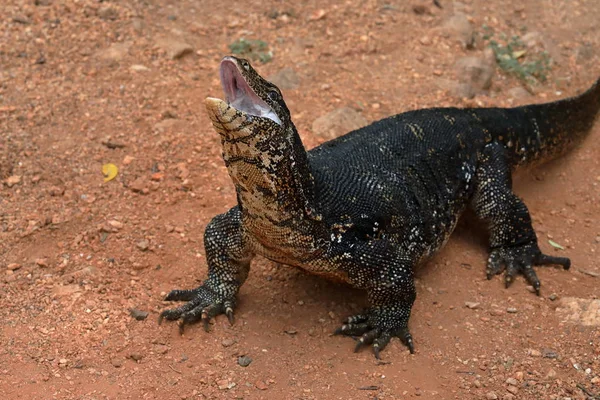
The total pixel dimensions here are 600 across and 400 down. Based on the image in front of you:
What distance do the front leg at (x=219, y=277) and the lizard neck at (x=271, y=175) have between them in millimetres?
711

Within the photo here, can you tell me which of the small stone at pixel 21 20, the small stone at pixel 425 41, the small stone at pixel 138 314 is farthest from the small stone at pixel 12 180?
the small stone at pixel 425 41

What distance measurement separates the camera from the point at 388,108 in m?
9.55

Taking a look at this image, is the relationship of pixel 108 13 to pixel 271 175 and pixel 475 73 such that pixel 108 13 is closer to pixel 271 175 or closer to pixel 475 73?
pixel 475 73

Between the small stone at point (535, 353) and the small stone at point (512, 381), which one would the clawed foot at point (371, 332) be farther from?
the small stone at point (535, 353)

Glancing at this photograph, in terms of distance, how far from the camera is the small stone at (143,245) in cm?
754

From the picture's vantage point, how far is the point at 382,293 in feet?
22.0

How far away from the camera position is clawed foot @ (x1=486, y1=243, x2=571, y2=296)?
7.70 m

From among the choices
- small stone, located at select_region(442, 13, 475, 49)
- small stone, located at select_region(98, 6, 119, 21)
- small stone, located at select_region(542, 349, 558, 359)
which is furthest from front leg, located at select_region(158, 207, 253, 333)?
small stone, located at select_region(442, 13, 475, 49)

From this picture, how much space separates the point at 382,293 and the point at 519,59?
17.9 ft

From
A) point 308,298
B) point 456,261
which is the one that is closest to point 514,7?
point 456,261

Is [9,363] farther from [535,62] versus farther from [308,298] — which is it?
[535,62]

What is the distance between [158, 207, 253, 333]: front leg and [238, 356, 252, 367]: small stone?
52cm

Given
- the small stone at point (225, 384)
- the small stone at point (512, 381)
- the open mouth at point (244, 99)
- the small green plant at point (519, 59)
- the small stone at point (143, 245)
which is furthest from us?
the small green plant at point (519, 59)

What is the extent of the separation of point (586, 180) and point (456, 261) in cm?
240
